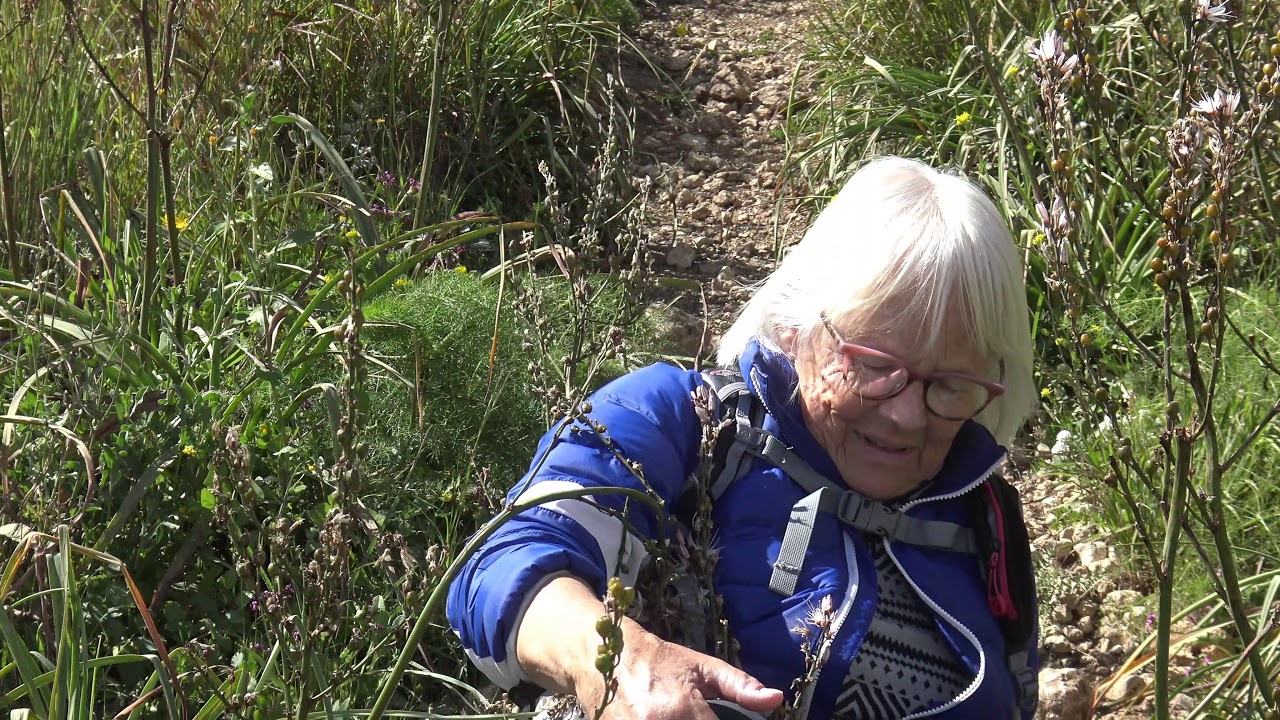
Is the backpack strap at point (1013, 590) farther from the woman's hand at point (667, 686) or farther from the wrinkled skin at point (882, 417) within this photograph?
the woman's hand at point (667, 686)

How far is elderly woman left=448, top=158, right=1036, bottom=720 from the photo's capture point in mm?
1981

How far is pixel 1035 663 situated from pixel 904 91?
3.00 metres

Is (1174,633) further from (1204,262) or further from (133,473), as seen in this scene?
(133,473)

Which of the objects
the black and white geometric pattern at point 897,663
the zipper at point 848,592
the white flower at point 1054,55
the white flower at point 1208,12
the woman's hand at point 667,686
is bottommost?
the black and white geometric pattern at point 897,663

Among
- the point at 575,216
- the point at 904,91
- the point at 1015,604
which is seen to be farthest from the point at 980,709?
the point at 904,91

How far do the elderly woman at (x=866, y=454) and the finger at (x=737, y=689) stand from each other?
1.25ft

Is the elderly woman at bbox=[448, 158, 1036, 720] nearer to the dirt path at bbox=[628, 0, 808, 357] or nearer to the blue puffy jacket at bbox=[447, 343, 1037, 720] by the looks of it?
the blue puffy jacket at bbox=[447, 343, 1037, 720]

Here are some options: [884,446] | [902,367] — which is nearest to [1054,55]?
[902,367]

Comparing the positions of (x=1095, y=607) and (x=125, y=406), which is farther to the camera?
(x=1095, y=607)

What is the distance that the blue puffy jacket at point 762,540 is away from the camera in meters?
1.83

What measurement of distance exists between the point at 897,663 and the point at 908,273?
627mm

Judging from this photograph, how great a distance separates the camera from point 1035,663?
2.19 m

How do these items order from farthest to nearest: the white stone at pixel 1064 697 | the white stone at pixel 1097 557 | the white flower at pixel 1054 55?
1. the white stone at pixel 1097 557
2. the white stone at pixel 1064 697
3. the white flower at pixel 1054 55

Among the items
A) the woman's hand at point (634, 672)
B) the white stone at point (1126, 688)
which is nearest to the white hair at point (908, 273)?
the woman's hand at point (634, 672)
